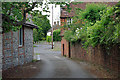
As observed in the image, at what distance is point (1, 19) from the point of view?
8148 millimetres

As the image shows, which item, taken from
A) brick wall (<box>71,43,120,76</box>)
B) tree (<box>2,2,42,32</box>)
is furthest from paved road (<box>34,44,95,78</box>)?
tree (<box>2,2,42,32</box>)

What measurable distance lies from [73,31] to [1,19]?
43.0 feet

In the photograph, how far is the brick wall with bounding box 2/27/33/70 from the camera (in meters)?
12.0

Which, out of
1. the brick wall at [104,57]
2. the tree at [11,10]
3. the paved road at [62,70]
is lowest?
the paved road at [62,70]

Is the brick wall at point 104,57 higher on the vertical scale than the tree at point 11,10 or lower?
lower

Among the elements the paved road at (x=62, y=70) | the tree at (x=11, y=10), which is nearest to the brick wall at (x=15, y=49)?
the paved road at (x=62, y=70)

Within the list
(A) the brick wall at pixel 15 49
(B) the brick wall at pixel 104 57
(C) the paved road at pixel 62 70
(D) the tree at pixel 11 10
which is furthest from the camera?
(A) the brick wall at pixel 15 49

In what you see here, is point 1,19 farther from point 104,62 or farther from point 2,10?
point 104,62

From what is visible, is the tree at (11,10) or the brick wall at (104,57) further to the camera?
the brick wall at (104,57)

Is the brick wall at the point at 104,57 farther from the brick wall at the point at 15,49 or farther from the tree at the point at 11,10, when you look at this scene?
the brick wall at the point at 15,49

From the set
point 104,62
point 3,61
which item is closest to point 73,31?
point 104,62

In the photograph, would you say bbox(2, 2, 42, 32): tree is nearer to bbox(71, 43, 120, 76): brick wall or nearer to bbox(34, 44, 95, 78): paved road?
bbox(34, 44, 95, 78): paved road

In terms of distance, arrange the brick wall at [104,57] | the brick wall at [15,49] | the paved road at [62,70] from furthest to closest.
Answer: the brick wall at [15,49]
the paved road at [62,70]
the brick wall at [104,57]

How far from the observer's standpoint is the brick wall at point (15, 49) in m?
12.0
